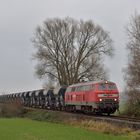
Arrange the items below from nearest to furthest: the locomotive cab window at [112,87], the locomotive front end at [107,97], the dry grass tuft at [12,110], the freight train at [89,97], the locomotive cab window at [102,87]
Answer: the locomotive front end at [107,97] → the freight train at [89,97] → the locomotive cab window at [102,87] → the locomotive cab window at [112,87] → the dry grass tuft at [12,110]

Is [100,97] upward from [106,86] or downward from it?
downward

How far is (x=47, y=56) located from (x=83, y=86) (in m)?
33.0

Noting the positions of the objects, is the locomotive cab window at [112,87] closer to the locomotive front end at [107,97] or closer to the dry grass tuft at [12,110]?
the locomotive front end at [107,97]

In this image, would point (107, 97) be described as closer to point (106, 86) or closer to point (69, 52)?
point (106, 86)

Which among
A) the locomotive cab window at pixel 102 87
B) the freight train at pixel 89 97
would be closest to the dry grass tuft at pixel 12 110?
the freight train at pixel 89 97

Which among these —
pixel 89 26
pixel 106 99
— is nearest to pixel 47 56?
pixel 89 26

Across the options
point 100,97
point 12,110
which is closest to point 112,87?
point 100,97

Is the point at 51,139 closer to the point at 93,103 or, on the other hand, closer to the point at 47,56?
the point at 93,103

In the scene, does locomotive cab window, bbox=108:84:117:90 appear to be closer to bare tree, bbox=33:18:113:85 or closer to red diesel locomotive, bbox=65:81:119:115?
red diesel locomotive, bbox=65:81:119:115

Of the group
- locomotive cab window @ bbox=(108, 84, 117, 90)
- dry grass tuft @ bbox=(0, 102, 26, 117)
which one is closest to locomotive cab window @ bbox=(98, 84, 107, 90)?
locomotive cab window @ bbox=(108, 84, 117, 90)

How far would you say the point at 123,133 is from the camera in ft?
90.1

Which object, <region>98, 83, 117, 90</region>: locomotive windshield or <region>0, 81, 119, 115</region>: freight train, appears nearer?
<region>0, 81, 119, 115</region>: freight train

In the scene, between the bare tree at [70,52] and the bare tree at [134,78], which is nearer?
the bare tree at [134,78]

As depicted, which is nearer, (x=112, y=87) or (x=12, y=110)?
(x=112, y=87)
